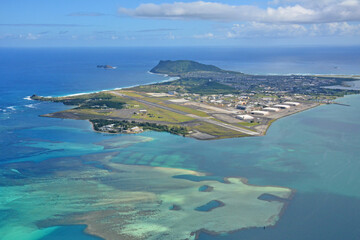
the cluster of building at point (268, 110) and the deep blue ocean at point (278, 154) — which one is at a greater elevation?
the cluster of building at point (268, 110)

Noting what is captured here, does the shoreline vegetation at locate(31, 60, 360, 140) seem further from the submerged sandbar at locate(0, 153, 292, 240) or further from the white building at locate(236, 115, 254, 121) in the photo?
the submerged sandbar at locate(0, 153, 292, 240)

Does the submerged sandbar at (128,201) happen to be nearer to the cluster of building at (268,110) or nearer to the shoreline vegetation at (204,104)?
the shoreline vegetation at (204,104)

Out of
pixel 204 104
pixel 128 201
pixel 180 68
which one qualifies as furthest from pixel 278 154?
pixel 180 68

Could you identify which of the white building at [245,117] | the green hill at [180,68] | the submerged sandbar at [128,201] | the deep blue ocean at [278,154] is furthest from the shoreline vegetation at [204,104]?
the green hill at [180,68]

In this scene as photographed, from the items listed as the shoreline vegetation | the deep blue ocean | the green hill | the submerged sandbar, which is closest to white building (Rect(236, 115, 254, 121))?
the shoreline vegetation

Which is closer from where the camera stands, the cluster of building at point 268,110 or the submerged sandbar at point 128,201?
the submerged sandbar at point 128,201

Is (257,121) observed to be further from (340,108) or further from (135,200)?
(135,200)

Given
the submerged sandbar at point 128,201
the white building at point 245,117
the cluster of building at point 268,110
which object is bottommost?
the submerged sandbar at point 128,201

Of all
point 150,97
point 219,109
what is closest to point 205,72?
point 150,97
